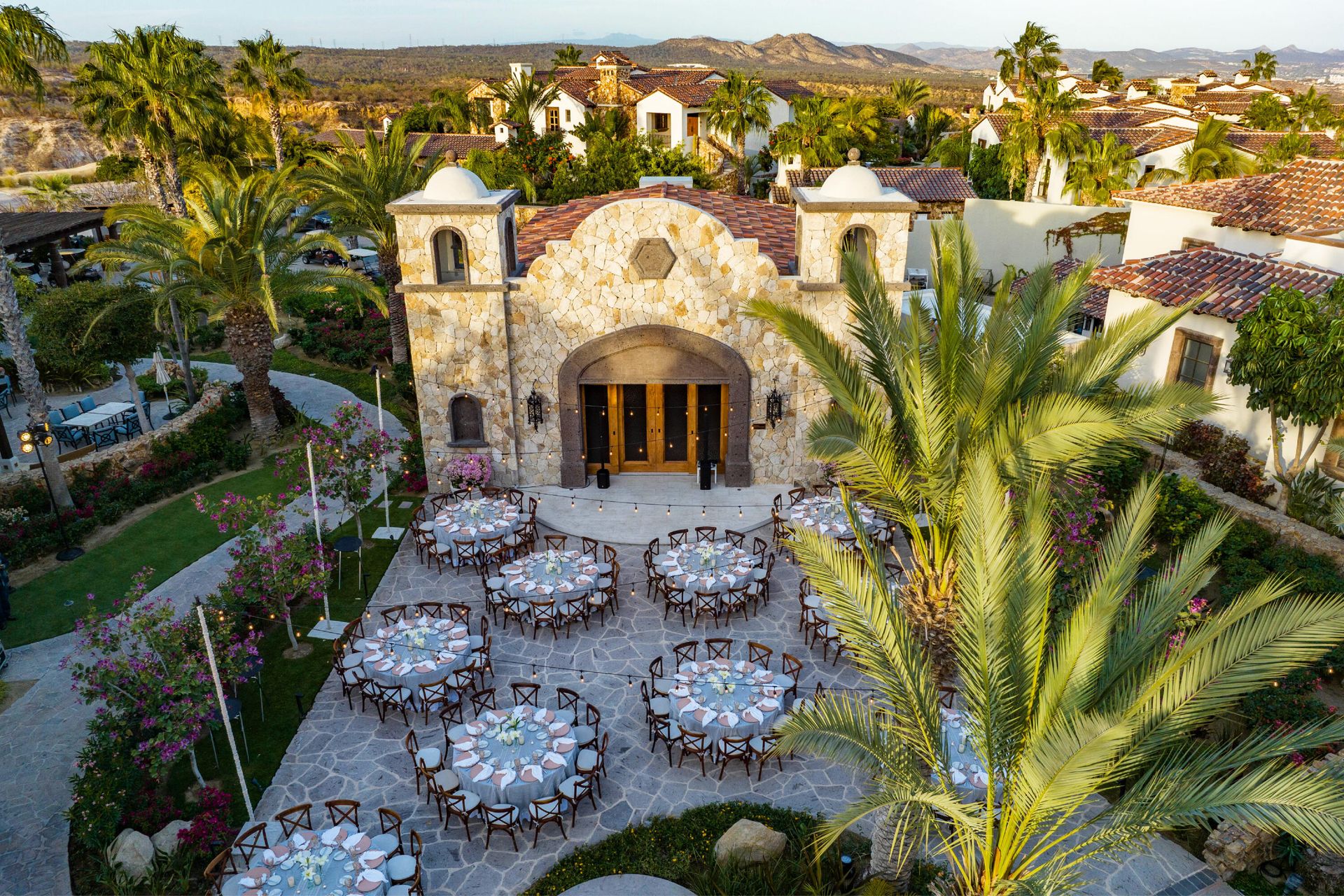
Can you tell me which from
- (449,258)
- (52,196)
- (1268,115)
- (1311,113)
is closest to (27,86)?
(449,258)

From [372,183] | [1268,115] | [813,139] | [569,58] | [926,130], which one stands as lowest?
[926,130]

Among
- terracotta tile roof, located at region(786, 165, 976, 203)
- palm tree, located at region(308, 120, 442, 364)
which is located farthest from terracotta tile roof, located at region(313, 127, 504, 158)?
palm tree, located at region(308, 120, 442, 364)

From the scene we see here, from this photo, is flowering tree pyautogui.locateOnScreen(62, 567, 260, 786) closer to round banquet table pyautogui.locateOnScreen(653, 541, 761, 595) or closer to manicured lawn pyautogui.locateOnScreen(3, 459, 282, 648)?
manicured lawn pyautogui.locateOnScreen(3, 459, 282, 648)

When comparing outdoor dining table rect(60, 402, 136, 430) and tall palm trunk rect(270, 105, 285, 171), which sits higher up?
tall palm trunk rect(270, 105, 285, 171)

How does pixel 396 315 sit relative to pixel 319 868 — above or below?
above

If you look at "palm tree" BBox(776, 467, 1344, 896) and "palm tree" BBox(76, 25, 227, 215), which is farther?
"palm tree" BBox(76, 25, 227, 215)

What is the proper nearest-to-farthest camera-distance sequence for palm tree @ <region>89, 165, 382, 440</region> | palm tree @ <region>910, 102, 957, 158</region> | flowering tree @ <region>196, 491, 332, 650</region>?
flowering tree @ <region>196, 491, 332, 650</region> < palm tree @ <region>89, 165, 382, 440</region> < palm tree @ <region>910, 102, 957, 158</region>

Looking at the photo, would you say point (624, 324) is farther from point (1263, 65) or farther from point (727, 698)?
point (1263, 65)
